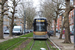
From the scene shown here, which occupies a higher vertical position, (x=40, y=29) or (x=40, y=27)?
(x=40, y=27)

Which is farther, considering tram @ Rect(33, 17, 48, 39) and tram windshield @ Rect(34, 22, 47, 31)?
A: tram windshield @ Rect(34, 22, 47, 31)

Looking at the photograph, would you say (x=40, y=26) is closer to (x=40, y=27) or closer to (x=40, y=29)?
(x=40, y=27)

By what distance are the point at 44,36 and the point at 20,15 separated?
108ft

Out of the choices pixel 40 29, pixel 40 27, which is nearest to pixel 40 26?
pixel 40 27

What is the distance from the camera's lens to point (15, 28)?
41.1 meters

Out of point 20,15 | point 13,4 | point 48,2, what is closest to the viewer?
point 13,4

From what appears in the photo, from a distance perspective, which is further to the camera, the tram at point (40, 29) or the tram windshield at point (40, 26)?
the tram windshield at point (40, 26)

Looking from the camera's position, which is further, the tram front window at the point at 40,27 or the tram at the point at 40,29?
the tram front window at the point at 40,27

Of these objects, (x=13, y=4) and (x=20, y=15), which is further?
(x=20, y=15)

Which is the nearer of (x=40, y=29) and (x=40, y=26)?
(x=40, y=29)

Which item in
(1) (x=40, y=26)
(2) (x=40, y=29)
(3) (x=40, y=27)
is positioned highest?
(1) (x=40, y=26)

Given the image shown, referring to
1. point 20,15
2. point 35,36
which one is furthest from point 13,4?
point 20,15

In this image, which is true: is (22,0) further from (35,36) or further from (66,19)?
(66,19)

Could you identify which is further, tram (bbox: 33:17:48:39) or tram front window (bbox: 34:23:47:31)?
tram front window (bbox: 34:23:47:31)
